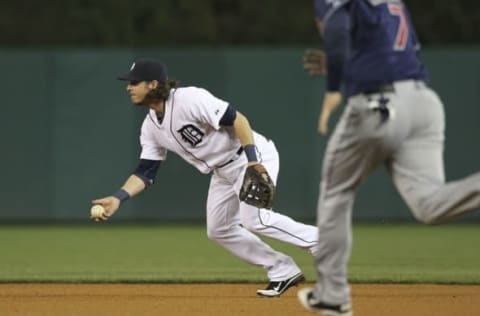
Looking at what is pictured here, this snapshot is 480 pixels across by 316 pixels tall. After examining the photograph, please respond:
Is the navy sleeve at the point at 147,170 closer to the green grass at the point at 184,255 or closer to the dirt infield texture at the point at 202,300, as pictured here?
the dirt infield texture at the point at 202,300

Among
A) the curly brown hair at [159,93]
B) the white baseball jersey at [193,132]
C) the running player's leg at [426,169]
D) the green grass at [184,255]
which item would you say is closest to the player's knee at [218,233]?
A: the white baseball jersey at [193,132]

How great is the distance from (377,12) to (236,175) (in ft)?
7.84

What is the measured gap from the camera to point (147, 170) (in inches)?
276

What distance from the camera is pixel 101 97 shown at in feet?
47.2

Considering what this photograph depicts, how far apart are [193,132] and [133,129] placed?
7500mm

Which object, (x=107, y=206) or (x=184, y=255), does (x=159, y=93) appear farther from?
(x=184, y=255)

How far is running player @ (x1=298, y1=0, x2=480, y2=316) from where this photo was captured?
4.83 meters

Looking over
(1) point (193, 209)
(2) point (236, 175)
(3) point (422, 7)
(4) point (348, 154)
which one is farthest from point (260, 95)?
(4) point (348, 154)

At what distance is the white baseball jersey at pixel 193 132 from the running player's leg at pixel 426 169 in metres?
2.04

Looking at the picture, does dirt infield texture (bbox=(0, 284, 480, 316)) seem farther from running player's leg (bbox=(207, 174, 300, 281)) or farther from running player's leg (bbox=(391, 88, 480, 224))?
running player's leg (bbox=(391, 88, 480, 224))

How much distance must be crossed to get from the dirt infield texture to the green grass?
0.49 meters

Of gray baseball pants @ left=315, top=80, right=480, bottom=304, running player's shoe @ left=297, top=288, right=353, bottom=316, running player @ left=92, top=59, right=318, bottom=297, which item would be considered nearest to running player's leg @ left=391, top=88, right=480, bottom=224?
gray baseball pants @ left=315, top=80, right=480, bottom=304

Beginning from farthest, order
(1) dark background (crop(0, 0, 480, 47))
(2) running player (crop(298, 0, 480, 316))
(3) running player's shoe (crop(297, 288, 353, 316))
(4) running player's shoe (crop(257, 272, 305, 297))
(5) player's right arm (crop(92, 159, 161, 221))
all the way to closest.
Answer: (1) dark background (crop(0, 0, 480, 47)), (4) running player's shoe (crop(257, 272, 305, 297)), (5) player's right arm (crop(92, 159, 161, 221)), (3) running player's shoe (crop(297, 288, 353, 316)), (2) running player (crop(298, 0, 480, 316))

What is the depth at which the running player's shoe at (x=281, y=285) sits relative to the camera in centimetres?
709
